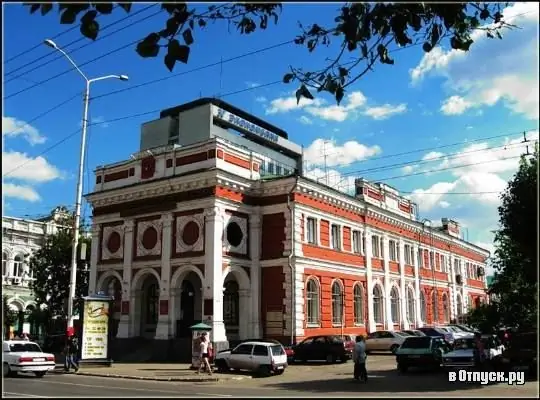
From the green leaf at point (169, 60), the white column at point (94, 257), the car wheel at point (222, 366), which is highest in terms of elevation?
the white column at point (94, 257)

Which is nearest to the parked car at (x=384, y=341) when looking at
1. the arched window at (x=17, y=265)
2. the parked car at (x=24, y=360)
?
the parked car at (x=24, y=360)

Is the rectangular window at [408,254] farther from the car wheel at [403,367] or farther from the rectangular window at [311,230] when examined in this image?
the car wheel at [403,367]

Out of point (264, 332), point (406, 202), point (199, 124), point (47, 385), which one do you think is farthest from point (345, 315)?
point (199, 124)

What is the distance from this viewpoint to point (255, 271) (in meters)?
35.4

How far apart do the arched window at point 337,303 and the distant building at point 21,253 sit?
25034 millimetres

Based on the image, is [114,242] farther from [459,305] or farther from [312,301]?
[459,305]

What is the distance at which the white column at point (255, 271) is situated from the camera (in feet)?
113

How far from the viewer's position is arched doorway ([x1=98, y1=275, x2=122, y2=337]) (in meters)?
37.2

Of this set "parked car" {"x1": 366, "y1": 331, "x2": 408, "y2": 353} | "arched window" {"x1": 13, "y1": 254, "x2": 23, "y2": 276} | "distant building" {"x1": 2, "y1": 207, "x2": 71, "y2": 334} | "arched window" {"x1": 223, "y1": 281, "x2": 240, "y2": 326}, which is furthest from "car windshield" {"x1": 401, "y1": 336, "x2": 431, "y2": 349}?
"arched window" {"x1": 13, "y1": 254, "x2": 23, "y2": 276}

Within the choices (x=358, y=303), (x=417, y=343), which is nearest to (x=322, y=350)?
(x=417, y=343)

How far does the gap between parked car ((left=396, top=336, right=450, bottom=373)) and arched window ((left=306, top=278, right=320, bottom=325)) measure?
10.5 metres

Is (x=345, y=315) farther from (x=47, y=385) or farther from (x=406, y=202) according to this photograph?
(x=47, y=385)

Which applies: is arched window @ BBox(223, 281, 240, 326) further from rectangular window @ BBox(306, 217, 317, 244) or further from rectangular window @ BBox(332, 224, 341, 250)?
rectangular window @ BBox(332, 224, 341, 250)

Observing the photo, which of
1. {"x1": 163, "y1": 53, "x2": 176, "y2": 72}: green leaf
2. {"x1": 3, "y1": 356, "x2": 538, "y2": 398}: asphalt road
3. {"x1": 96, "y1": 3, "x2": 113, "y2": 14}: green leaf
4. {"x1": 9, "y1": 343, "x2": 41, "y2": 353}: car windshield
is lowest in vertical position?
{"x1": 3, "y1": 356, "x2": 538, "y2": 398}: asphalt road
